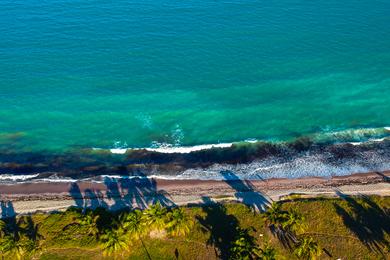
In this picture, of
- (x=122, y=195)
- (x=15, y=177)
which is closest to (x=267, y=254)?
(x=122, y=195)

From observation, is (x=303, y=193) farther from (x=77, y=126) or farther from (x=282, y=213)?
(x=77, y=126)

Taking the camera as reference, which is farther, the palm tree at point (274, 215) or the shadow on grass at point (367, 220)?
the shadow on grass at point (367, 220)

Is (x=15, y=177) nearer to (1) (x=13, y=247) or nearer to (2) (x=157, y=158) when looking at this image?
(1) (x=13, y=247)

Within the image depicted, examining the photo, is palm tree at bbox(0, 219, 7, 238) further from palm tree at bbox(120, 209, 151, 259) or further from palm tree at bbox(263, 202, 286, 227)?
palm tree at bbox(263, 202, 286, 227)

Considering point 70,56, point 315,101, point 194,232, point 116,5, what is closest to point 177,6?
point 116,5

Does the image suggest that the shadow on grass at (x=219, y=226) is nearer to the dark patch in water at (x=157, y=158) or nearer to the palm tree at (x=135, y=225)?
the palm tree at (x=135, y=225)

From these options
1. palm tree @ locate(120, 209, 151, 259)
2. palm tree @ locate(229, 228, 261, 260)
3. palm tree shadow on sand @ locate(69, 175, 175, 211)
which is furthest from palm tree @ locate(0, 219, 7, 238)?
palm tree @ locate(229, 228, 261, 260)

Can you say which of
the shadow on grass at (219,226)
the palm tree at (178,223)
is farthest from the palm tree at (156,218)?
the shadow on grass at (219,226)
